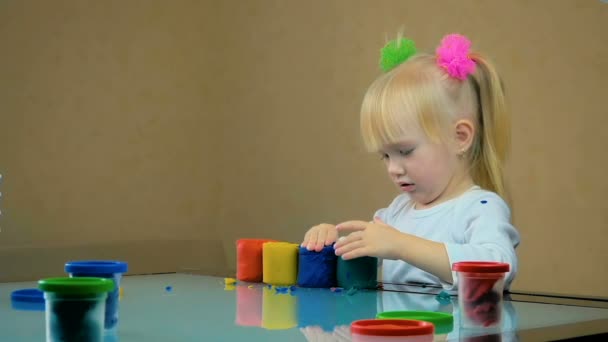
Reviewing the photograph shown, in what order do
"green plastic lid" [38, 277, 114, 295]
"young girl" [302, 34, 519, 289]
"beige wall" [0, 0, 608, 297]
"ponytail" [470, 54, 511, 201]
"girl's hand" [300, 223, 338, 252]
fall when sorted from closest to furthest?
"green plastic lid" [38, 277, 114, 295]
"girl's hand" [300, 223, 338, 252]
"young girl" [302, 34, 519, 289]
"ponytail" [470, 54, 511, 201]
"beige wall" [0, 0, 608, 297]

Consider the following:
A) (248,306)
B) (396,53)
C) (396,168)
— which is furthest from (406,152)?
(248,306)

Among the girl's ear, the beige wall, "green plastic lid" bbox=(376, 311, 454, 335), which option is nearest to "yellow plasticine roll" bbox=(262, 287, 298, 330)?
"green plastic lid" bbox=(376, 311, 454, 335)

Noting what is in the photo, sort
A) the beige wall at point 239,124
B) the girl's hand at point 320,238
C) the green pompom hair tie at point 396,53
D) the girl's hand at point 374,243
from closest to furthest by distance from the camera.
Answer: the girl's hand at point 374,243 < the girl's hand at point 320,238 < the green pompom hair tie at point 396,53 < the beige wall at point 239,124

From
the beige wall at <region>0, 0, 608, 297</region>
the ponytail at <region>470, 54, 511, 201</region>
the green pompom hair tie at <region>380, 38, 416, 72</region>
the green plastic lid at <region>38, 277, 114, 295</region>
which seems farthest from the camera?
the beige wall at <region>0, 0, 608, 297</region>

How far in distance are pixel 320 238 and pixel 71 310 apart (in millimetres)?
844

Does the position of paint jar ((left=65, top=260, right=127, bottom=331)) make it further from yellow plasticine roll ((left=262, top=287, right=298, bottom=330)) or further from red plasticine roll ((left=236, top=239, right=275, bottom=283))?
red plasticine roll ((left=236, top=239, right=275, bottom=283))

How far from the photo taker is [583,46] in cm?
265

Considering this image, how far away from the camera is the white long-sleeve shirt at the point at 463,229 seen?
5.02 ft

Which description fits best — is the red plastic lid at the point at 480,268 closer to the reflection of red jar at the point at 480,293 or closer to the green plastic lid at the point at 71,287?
the reflection of red jar at the point at 480,293

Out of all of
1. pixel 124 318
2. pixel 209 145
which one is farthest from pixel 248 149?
pixel 124 318

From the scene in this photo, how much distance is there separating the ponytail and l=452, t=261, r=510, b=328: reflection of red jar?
781 millimetres

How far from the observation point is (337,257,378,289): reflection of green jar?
62.4 inches

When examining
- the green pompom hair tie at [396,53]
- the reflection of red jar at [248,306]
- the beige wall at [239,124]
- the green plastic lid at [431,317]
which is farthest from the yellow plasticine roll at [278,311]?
the beige wall at [239,124]

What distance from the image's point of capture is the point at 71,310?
0.86 meters
